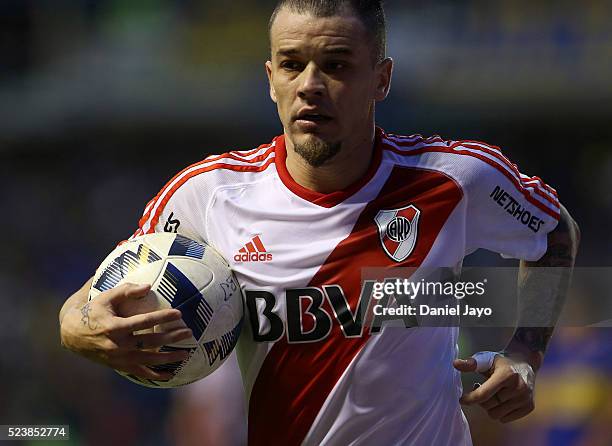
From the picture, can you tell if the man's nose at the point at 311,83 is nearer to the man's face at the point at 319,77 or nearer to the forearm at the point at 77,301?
the man's face at the point at 319,77

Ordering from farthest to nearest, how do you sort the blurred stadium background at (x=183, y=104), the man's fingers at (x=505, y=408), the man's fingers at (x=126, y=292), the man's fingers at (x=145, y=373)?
the blurred stadium background at (x=183, y=104) → the man's fingers at (x=505, y=408) → the man's fingers at (x=145, y=373) → the man's fingers at (x=126, y=292)

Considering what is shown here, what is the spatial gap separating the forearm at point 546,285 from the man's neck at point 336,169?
0.92 metres

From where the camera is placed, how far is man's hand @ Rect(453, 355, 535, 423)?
387 centimetres

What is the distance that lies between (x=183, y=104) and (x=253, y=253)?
11.4 metres

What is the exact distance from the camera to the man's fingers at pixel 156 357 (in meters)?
3.71

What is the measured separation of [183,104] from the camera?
1538 centimetres

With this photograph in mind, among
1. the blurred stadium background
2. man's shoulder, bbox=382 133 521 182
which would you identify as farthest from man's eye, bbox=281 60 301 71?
the blurred stadium background

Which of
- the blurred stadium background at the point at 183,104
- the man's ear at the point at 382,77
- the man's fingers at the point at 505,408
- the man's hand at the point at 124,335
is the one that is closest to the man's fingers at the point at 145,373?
the man's hand at the point at 124,335

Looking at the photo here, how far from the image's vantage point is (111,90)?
15.7 meters

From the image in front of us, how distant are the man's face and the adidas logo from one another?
437mm

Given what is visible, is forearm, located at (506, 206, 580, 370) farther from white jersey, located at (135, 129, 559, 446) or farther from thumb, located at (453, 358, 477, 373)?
thumb, located at (453, 358, 477, 373)

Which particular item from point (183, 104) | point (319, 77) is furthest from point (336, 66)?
point (183, 104)

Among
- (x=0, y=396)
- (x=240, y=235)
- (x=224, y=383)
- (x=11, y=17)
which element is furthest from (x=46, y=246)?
(x=240, y=235)

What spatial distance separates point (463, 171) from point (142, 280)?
151cm
